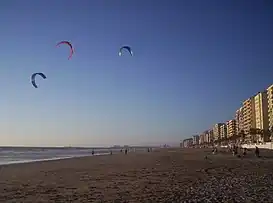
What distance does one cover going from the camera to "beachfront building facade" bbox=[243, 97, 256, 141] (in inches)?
5527

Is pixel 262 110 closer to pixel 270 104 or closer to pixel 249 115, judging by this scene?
pixel 270 104

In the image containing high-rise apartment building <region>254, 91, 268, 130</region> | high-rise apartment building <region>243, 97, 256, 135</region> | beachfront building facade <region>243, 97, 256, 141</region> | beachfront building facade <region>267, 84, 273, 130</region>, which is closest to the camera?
beachfront building facade <region>267, 84, 273, 130</region>

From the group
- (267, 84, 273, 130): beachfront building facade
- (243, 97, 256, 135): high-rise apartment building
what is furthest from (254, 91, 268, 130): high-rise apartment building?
(243, 97, 256, 135): high-rise apartment building

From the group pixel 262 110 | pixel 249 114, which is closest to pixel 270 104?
pixel 262 110

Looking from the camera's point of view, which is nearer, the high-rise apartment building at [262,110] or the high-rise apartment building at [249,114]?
the high-rise apartment building at [262,110]

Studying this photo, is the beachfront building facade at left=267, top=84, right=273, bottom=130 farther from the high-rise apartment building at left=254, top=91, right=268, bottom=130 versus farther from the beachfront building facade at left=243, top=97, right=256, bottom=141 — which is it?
the beachfront building facade at left=243, top=97, right=256, bottom=141

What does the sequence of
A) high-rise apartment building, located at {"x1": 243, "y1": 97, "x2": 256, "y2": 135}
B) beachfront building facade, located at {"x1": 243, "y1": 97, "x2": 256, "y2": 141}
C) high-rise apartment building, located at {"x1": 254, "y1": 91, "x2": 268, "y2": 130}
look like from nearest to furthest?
high-rise apartment building, located at {"x1": 254, "y1": 91, "x2": 268, "y2": 130}
beachfront building facade, located at {"x1": 243, "y1": 97, "x2": 256, "y2": 141}
high-rise apartment building, located at {"x1": 243, "y1": 97, "x2": 256, "y2": 135}

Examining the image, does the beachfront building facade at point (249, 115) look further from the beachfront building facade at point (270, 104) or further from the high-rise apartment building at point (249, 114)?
the beachfront building facade at point (270, 104)

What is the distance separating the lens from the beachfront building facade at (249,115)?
140375 millimetres

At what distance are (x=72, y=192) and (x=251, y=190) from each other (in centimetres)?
623

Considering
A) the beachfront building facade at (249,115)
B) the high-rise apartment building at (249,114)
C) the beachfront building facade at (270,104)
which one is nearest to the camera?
the beachfront building facade at (270,104)

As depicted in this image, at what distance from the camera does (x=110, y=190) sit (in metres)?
13.3

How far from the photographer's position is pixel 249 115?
481 ft

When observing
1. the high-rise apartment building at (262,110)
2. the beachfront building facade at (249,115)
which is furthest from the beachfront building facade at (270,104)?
the beachfront building facade at (249,115)
